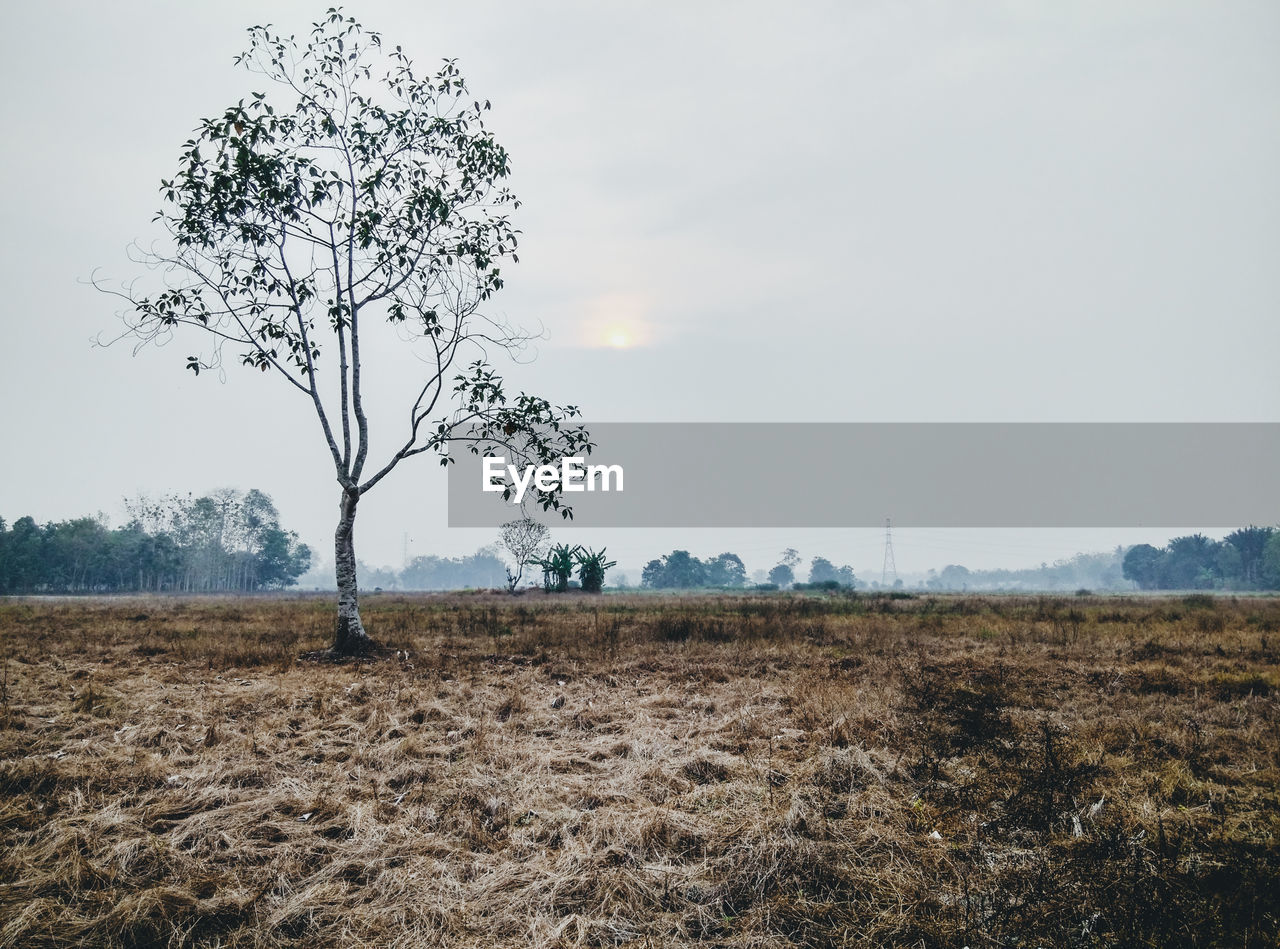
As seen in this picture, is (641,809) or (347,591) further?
(347,591)

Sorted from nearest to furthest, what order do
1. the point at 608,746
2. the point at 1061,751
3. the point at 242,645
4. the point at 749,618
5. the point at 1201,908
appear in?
the point at 1201,908, the point at 1061,751, the point at 608,746, the point at 242,645, the point at 749,618

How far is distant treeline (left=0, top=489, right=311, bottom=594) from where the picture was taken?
68.2m

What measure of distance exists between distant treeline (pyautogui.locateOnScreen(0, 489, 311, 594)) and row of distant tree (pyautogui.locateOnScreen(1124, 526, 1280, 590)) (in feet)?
475

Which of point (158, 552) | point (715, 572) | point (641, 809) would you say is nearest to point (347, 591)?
point (641, 809)

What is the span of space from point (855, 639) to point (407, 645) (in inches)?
351

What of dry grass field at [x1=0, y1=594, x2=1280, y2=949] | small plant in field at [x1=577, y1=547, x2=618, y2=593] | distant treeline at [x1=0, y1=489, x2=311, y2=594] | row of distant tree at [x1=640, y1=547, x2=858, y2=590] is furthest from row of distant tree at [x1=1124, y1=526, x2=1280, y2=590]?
distant treeline at [x1=0, y1=489, x2=311, y2=594]

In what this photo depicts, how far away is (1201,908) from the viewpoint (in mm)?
3172

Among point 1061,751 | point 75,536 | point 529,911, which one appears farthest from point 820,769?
point 75,536

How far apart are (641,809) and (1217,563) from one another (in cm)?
14421

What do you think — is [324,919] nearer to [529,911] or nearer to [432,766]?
[529,911]

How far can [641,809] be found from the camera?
14.6 ft

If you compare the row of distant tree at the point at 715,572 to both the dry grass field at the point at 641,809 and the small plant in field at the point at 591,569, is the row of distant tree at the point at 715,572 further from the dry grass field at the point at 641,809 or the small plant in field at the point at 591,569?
the dry grass field at the point at 641,809

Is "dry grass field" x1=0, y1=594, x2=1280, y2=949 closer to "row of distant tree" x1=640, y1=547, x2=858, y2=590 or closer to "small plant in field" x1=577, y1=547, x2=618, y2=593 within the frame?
"small plant in field" x1=577, y1=547, x2=618, y2=593

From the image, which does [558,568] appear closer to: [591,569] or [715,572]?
[591,569]
